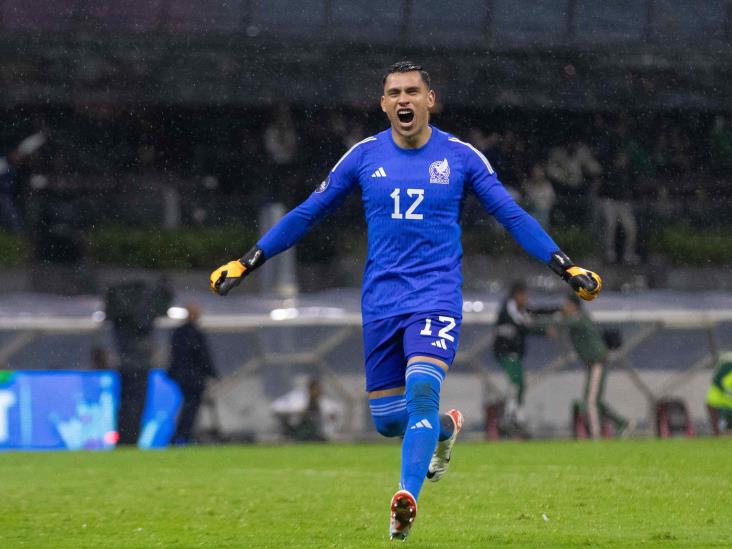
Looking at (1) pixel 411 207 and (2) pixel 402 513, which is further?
(1) pixel 411 207

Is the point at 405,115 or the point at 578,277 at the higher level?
the point at 405,115

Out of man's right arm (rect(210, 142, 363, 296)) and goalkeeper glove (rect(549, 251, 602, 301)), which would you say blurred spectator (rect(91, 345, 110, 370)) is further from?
goalkeeper glove (rect(549, 251, 602, 301))

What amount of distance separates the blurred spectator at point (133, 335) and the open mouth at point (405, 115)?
8556 millimetres

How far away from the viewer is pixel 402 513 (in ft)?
19.7

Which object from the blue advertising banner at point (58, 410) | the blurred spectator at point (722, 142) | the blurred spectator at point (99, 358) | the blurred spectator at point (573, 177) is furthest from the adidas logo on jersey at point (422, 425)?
the blurred spectator at point (722, 142)

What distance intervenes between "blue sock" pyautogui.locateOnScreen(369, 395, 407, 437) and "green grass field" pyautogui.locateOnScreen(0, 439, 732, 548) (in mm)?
486

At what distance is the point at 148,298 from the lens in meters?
15.8

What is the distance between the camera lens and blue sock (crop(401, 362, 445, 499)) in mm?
6359

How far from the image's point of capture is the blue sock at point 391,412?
7.13 meters

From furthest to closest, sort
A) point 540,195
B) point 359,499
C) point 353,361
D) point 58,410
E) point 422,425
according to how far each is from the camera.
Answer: point 540,195
point 353,361
point 58,410
point 359,499
point 422,425

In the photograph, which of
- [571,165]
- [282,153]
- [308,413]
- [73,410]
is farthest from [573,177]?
[73,410]

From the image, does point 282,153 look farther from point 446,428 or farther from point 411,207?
point 411,207

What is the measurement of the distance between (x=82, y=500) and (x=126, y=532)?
1.76 metres

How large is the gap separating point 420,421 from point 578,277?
0.92 metres
